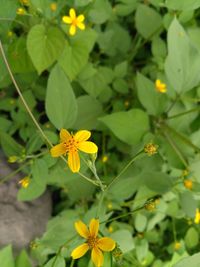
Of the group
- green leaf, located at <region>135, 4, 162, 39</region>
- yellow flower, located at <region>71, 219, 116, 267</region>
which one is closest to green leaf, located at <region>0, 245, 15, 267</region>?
yellow flower, located at <region>71, 219, 116, 267</region>

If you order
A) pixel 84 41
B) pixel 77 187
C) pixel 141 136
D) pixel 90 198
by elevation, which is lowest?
pixel 90 198

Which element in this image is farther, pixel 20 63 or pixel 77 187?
pixel 77 187

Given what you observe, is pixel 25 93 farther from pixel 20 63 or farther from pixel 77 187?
pixel 77 187

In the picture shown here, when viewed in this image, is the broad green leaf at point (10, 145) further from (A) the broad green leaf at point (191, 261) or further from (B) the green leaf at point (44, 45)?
(A) the broad green leaf at point (191, 261)

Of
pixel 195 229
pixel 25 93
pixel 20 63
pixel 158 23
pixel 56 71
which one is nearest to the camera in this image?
pixel 56 71

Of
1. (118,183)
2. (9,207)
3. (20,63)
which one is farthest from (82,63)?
(9,207)

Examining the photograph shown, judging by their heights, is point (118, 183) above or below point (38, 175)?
below

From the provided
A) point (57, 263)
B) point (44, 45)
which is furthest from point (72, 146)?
point (44, 45)

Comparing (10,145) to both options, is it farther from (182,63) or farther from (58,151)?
(182,63)
